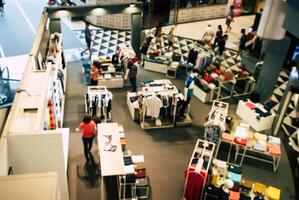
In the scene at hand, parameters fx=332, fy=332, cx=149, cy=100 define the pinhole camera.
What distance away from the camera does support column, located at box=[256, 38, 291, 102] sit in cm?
976

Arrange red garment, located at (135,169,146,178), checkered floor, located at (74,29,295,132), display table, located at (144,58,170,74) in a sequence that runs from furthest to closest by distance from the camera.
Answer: checkered floor, located at (74,29,295,132) → display table, located at (144,58,170,74) → red garment, located at (135,169,146,178)

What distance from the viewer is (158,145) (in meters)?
8.96

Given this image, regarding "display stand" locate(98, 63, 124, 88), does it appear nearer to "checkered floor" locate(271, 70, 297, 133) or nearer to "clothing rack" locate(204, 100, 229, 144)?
"clothing rack" locate(204, 100, 229, 144)

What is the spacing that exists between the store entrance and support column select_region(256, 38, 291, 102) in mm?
7406

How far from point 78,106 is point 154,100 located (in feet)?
8.45

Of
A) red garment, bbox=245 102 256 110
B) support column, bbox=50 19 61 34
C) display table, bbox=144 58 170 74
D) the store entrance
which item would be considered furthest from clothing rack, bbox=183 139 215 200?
the store entrance

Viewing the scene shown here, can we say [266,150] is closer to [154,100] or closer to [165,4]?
[154,100]

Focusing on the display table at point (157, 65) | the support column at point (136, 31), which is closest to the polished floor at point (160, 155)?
the display table at point (157, 65)

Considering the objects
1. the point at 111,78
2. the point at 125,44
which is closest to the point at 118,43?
the point at 125,44

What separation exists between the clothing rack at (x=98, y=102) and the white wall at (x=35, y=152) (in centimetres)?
345

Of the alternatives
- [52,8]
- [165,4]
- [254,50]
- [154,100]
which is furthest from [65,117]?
[165,4]

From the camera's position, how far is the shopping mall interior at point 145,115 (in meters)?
5.90

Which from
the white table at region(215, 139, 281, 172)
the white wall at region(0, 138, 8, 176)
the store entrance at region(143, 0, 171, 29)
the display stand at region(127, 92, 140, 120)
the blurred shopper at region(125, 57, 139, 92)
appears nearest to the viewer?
the white wall at region(0, 138, 8, 176)

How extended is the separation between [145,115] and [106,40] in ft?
20.9
